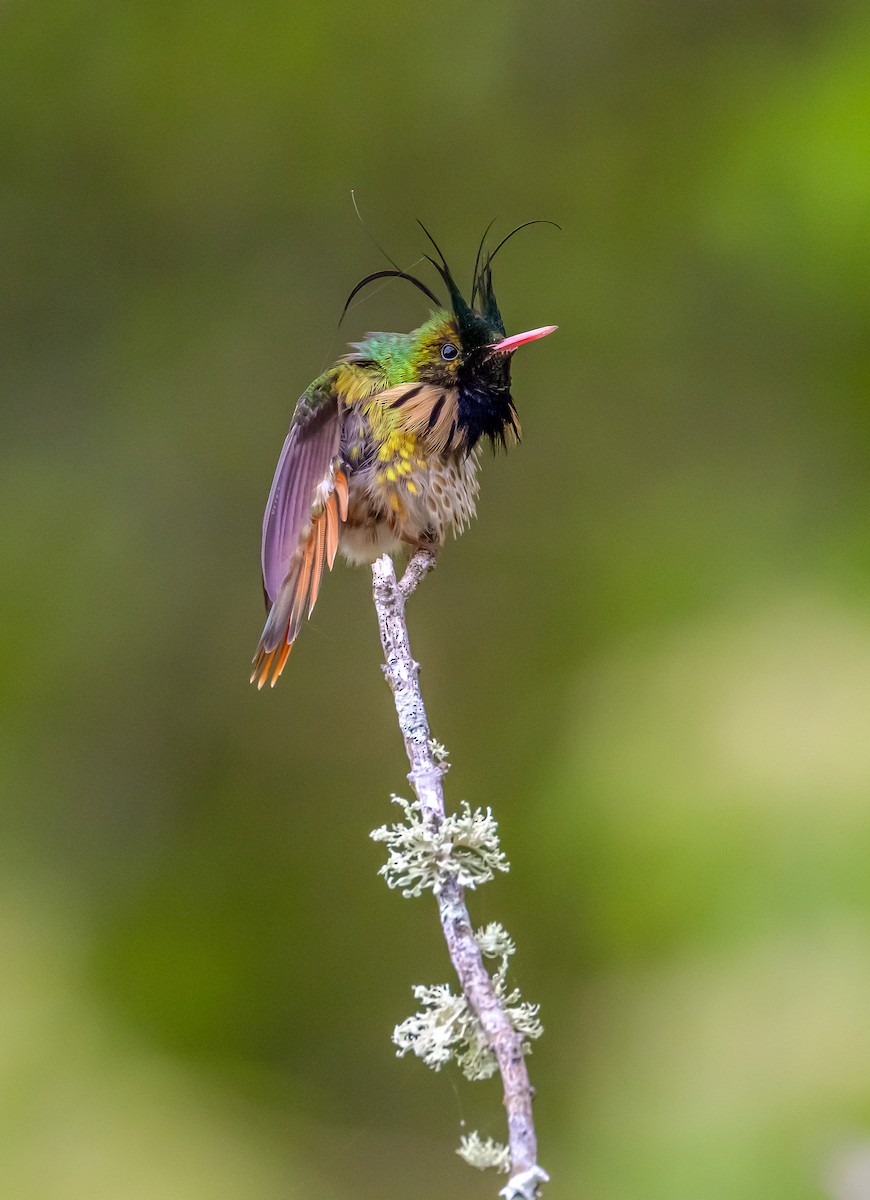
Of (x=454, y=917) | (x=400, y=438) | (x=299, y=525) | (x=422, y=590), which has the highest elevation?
(x=422, y=590)

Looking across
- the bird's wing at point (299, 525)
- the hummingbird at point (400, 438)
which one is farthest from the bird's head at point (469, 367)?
the bird's wing at point (299, 525)

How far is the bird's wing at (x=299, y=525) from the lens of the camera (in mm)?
1597

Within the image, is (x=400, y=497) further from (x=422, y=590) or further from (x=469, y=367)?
(x=422, y=590)

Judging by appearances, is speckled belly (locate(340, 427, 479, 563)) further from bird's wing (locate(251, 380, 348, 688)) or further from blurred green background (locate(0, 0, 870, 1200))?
blurred green background (locate(0, 0, 870, 1200))

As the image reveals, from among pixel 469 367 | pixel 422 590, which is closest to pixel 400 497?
pixel 469 367

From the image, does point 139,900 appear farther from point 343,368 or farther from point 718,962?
point 343,368

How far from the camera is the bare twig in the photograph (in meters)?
0.93

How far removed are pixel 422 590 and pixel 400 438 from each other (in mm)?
1254

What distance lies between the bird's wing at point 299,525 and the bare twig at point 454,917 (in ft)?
0.49

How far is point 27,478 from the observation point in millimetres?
3125

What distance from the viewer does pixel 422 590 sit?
2973 millimetres

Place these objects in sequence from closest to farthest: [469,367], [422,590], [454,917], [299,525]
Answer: [454,917] → [299,525] → [469,367] → [422,590]

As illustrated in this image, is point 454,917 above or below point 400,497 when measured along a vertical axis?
below

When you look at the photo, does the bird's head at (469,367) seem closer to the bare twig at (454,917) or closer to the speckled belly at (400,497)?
the speckled belly at (400,497)
